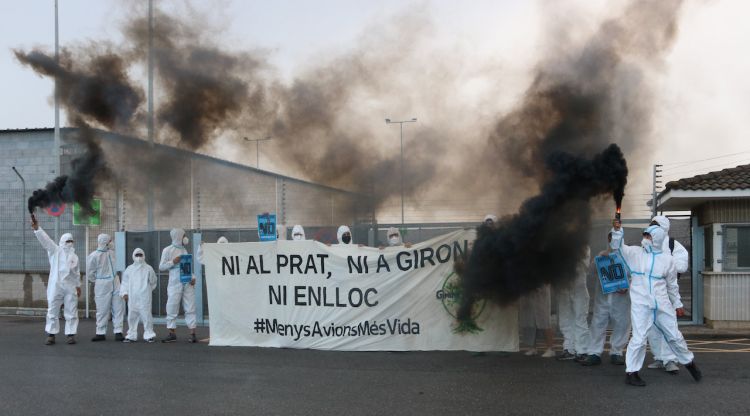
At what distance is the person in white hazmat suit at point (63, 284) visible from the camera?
11672 mm

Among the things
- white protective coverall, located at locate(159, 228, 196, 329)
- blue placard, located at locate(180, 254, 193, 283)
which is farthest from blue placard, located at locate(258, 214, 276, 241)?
white protective coverall, located at locate(159, 228, 196, 329)

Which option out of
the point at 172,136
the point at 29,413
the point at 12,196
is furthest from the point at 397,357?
the point at 12,196

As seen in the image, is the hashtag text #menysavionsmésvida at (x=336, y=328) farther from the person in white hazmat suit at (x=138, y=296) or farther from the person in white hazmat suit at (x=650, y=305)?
the person in white hazmat suit at (x=650, y=305)

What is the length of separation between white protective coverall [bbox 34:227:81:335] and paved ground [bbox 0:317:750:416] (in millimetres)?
1283

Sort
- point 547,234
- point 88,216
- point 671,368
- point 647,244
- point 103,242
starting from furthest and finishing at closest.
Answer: point 88,216, point 103,242, point 547,234, point 671,368, point 647,244

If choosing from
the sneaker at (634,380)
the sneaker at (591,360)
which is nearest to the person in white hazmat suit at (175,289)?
the sneaker at (591,360)

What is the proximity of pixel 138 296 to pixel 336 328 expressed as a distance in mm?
3823

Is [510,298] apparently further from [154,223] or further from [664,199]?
[154,223]

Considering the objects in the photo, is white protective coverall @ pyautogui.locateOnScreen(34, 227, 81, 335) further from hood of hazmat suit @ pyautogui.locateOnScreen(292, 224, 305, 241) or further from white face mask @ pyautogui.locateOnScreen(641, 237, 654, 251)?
white face mask @ pyautogui.locateOnScreen(641, 237, 654, 251)

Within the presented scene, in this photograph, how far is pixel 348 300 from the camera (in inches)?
404

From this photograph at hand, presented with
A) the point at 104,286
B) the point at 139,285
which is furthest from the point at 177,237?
the point at 104,286

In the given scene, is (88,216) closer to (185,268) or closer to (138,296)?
(138,296)

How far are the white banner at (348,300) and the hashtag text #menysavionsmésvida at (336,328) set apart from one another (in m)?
0.01

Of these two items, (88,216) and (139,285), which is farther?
(88,216)
